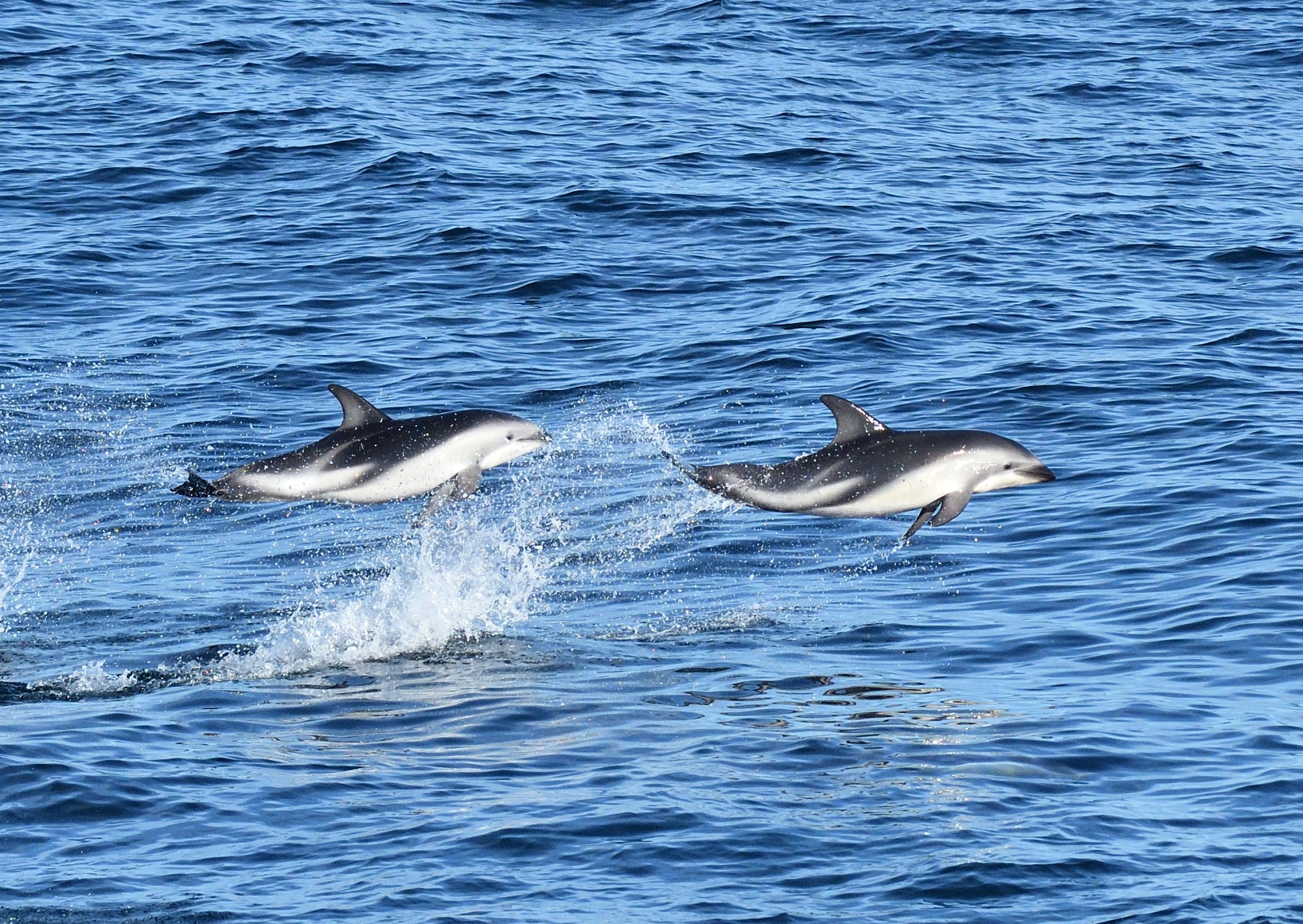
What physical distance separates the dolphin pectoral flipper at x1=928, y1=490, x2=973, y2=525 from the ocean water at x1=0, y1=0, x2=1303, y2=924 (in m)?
1.16

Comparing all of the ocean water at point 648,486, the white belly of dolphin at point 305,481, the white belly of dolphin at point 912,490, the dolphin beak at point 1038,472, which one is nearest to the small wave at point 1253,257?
the ocean water at point 648,486

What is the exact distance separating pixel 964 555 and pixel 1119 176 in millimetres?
13006

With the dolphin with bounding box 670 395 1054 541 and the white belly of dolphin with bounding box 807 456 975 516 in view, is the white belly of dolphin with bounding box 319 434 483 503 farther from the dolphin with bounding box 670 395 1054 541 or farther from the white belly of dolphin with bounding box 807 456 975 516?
the white belly of dolphin with bounding box 807 456 975 516

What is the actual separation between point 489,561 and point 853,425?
14.8 ft

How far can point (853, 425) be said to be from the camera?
40.7 feet

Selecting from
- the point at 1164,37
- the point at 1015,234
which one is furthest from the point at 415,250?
the point at 1164,37

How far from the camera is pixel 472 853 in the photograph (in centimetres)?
1008

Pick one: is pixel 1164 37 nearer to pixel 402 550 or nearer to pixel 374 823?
pixel 402 550

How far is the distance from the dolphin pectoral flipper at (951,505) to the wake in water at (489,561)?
3.74 m

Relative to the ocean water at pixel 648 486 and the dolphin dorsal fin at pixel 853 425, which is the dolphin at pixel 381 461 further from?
the dolphin dorsal fin at pixel 853 425

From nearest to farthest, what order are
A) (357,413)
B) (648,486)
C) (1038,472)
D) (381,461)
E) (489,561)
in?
(381,461)
(357,413)
(1038,472)
(489,561)
(648,486)

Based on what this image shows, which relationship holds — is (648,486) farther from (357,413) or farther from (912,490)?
(357,413)

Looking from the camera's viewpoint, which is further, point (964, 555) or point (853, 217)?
point (853, 217)

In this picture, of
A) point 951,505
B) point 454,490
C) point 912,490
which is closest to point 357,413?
point 454,490
